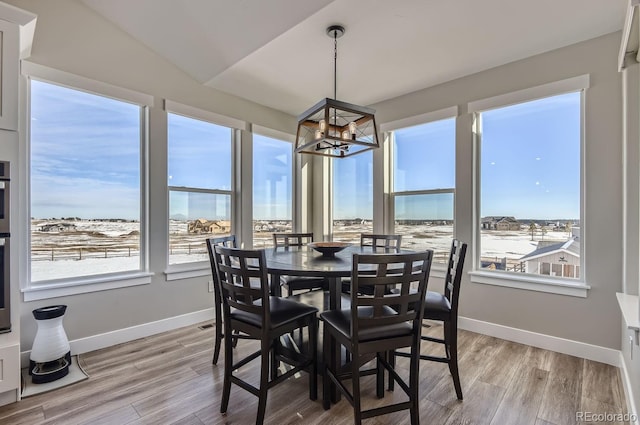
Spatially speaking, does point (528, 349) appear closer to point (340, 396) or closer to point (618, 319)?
point (618, 319)

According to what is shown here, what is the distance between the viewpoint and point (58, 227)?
271 cm

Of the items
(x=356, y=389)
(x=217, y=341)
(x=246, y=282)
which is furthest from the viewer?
(x=217, y=341)

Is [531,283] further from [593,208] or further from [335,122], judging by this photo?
[335,122]

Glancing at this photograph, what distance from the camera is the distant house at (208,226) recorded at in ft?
12.0

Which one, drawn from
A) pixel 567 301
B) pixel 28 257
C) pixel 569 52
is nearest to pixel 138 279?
pixel 28 257

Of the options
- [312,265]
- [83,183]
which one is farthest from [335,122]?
[83,183]

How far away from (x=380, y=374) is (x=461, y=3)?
2.78 meters

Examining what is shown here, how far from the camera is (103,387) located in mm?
2219

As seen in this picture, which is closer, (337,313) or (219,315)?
(337,313)

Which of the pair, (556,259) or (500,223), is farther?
(500,223)

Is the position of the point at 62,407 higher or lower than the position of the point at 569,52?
lower

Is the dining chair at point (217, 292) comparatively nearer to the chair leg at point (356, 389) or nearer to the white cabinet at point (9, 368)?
the chair leg at point (356, 389)

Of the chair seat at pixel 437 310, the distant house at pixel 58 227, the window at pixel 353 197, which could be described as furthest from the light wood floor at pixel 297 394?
the window at pixel 353 197

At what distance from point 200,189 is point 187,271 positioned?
96 cm
